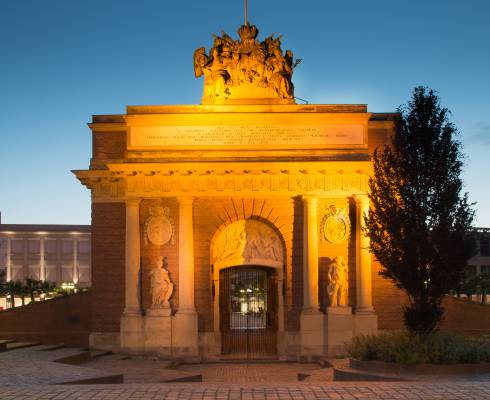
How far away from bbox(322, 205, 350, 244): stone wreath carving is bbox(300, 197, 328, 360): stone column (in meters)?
0.47

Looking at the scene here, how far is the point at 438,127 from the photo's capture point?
21578 mm

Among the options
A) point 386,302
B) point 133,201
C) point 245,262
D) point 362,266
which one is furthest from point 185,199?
point 386,302

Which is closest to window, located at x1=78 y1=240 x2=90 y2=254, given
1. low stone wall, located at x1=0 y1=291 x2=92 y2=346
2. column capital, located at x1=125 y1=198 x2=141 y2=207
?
low stone wall, located at x1=0 y1=291 x2=92 y2=346

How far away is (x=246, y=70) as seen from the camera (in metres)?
28.1

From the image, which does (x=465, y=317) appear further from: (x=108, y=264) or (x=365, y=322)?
(x=108, y=264)

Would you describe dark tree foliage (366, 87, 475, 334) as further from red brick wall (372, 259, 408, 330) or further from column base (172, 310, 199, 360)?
column base (172, 310, 199, 360)

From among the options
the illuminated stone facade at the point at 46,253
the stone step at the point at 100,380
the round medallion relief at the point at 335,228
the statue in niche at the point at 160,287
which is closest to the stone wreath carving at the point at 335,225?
the round medallion relief at the point at 335,228

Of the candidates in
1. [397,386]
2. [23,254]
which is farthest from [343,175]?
[23,254]

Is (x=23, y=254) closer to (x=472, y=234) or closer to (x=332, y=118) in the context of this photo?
(x=332, y=118)

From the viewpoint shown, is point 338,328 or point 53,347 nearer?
point 338,328

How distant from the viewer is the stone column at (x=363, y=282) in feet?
86.4

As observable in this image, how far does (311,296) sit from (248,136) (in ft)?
21.3

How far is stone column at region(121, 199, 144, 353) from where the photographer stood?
85.9ft

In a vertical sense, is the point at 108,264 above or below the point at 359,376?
above
